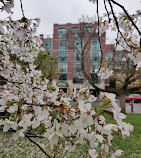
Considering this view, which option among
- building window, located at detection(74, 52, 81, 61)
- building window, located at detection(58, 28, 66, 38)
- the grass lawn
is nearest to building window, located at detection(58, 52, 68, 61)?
building window, located at detection(74, 52, 81, 61)

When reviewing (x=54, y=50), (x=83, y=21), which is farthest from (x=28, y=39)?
(x=54, y=50)

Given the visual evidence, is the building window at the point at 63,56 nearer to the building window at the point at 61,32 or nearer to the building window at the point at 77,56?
the building window at the point at 77,56

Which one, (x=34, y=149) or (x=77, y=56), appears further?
(x=77, y=56)

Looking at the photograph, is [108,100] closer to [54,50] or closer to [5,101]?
[5,101]

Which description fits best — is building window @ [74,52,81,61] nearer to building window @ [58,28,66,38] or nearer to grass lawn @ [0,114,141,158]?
building window @ [58,28,66,38]

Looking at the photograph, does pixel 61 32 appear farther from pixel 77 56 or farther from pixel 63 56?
pixel 77 56

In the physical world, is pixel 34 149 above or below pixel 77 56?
below

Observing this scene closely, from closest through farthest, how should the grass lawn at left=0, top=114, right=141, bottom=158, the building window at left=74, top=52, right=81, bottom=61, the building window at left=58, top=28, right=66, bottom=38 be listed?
the grass lawn at left=0, top=114, right=141, bottom=158 < the building window at left=74, top=52, right=81, bottom=61 < the building window at left=58, top=28, right=66, bottom=38

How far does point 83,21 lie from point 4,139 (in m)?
9.00

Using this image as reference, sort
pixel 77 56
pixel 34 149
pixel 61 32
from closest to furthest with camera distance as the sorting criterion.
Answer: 1. pixel 34 149
2. pixel 77 56
3. pixel 61 32

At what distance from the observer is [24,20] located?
3.78 feet

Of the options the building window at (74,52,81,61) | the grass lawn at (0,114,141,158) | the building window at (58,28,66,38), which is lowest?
the grass lawn at (0,114,141,158)

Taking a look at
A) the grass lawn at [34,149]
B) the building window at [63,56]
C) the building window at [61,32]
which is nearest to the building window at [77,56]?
the building window at [63,56]

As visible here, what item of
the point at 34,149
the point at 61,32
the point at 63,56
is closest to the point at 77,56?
the point at 63,56
